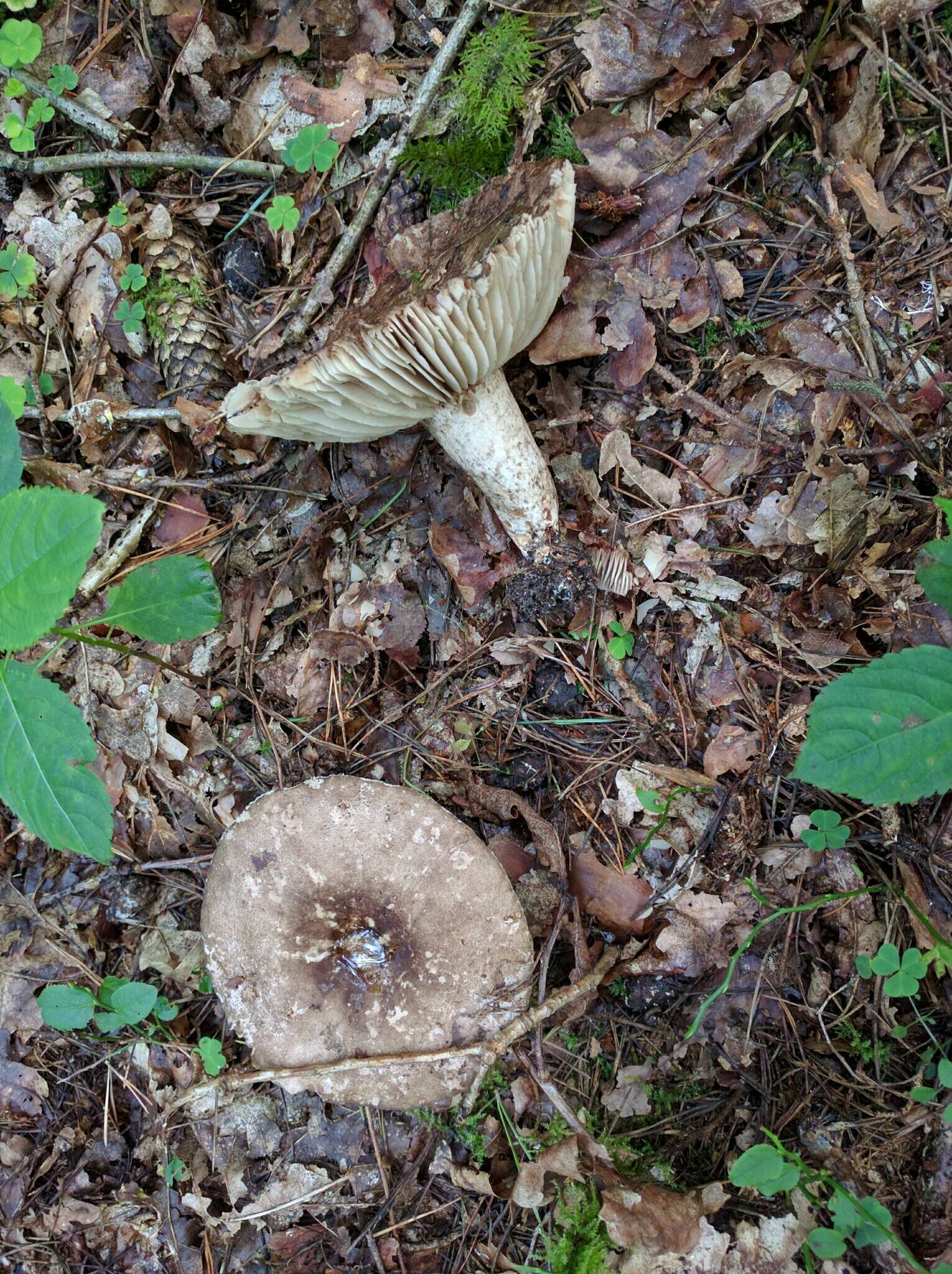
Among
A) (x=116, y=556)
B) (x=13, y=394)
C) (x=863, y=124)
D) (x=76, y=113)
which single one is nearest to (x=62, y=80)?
(x=76, y=113)

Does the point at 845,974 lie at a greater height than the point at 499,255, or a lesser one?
lesser

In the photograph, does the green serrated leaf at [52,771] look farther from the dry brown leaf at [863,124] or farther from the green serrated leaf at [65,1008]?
the dry brown leaf at [863,124]

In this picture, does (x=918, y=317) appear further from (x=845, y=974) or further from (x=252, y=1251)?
(x=252, y=1251)

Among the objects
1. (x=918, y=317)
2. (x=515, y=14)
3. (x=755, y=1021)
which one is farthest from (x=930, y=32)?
(x=755, y=1021)

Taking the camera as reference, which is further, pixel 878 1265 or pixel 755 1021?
pixel 755 1021

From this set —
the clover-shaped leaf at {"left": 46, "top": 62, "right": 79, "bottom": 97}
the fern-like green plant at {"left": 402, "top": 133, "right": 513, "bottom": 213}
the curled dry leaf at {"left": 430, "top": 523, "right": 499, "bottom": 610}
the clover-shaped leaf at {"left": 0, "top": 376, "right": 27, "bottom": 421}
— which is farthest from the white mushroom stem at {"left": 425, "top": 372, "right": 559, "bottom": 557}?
the clover-shaped leaf at {"left": 46, "top": 62, "right": 79, "bottom": 97}

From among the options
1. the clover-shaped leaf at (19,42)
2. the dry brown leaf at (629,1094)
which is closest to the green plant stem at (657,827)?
the dry brown leaf at (629,1094)

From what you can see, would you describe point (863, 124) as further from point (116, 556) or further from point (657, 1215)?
point (657, 1215)
